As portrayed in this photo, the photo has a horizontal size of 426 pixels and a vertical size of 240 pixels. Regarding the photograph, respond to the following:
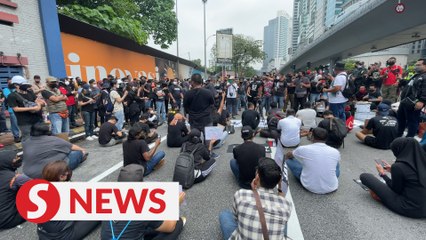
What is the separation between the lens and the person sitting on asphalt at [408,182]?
8.36 ft

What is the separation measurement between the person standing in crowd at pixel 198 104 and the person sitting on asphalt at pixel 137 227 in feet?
7.96

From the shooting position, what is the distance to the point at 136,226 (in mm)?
1959

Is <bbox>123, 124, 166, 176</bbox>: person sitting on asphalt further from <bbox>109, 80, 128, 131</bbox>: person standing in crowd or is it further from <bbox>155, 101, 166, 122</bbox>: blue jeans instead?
<bbox>155, 101, 166, 122</bbox>: blue jeans

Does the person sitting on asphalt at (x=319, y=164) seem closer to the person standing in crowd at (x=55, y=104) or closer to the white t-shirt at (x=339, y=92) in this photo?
the white t-shirt at (x=339, y=92)

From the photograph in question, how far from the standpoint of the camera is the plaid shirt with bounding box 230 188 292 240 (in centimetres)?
169

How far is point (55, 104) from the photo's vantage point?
5609mm

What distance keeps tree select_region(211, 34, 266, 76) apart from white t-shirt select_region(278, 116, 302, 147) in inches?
1926

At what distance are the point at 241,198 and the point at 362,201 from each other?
238cm

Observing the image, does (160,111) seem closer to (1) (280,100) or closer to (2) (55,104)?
(2) (55,104)

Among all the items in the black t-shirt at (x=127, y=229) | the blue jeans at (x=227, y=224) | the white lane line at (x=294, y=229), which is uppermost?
the black t-shirt at (x=127, y=229)

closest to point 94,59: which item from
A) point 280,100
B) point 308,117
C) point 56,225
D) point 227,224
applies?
point 280,100

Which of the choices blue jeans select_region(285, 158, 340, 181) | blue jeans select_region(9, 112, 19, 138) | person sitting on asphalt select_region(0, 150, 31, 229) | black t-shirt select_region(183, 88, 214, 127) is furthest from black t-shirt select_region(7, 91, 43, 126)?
blue jeans select_region(285, 158, 340, 181)

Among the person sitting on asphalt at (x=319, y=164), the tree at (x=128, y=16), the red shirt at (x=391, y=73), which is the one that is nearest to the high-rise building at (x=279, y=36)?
the tree at (x=128, y=16)

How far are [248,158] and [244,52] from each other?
52741mm
